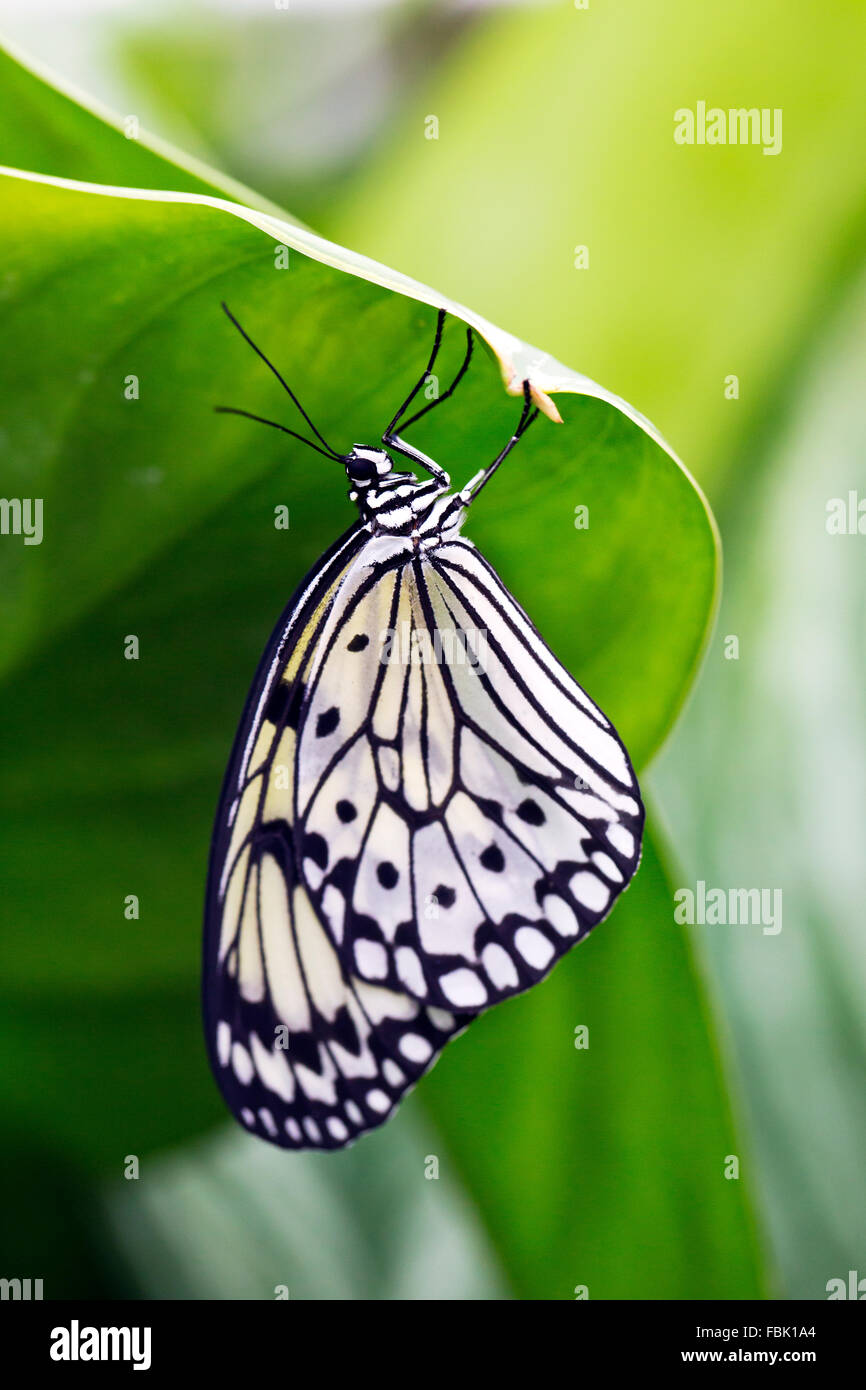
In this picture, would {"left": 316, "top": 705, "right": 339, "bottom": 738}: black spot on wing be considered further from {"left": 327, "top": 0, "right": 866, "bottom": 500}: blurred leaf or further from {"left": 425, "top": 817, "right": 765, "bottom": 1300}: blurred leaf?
{"left": 327, "top": 0, "right": 866, "bottom": 500}: blurred leaf

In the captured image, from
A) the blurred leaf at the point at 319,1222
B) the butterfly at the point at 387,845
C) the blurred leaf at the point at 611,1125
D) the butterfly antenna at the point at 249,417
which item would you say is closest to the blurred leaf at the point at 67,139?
the butterfly antenna at the point at 249,417

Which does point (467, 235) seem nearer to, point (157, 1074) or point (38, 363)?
point (38, 363)

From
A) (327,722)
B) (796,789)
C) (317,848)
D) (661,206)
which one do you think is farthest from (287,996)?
(661,206)

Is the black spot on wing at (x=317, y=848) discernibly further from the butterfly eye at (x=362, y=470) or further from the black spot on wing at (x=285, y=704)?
the butterfly eye at (x=362, y=470)

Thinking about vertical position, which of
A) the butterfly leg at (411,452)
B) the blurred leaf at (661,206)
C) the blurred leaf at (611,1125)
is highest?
the blurred leaf at (661,206)

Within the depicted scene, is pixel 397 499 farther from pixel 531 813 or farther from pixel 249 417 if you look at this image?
pixel 531 813

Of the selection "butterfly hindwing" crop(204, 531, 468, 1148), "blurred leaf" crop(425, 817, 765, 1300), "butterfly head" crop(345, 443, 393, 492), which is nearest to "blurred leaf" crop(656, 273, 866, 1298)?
"blurred leaf" crop(425, 817, 765, 1300)
